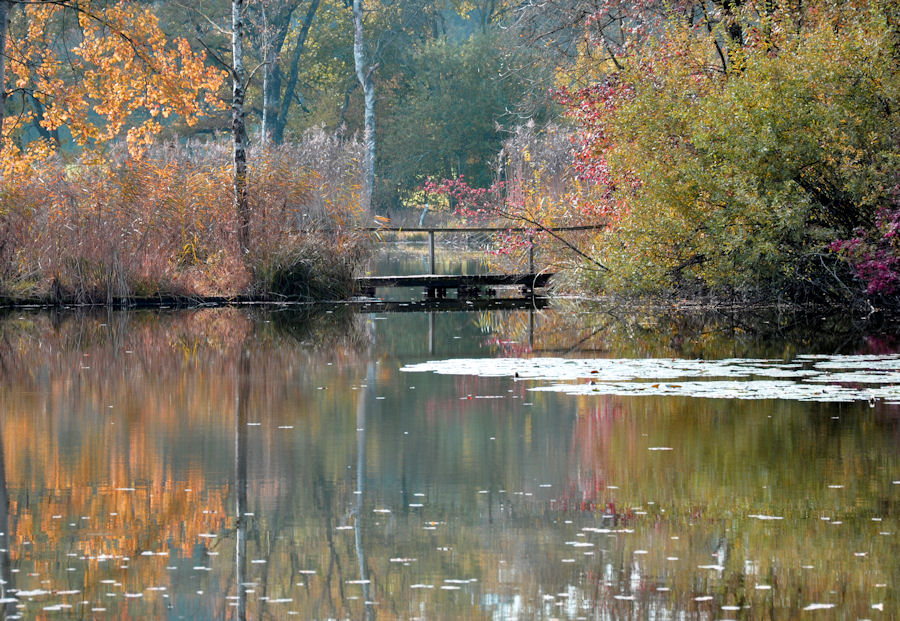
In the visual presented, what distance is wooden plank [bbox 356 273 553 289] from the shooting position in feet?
81.8

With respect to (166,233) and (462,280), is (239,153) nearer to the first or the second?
(166,233)

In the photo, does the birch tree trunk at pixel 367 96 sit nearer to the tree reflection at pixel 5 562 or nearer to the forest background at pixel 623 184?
the forest background at pixel 623 184

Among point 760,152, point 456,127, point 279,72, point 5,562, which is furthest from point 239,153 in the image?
point 456,127

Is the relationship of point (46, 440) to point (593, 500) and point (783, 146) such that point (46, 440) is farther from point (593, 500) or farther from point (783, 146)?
point (783, 146)

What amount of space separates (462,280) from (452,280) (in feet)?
0.93

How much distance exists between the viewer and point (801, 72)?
19078 millimetres

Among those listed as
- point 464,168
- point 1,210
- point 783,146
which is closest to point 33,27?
point 1,210

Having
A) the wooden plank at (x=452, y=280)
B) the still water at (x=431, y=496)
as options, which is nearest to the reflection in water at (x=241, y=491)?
the still water at (x=431, y=496)

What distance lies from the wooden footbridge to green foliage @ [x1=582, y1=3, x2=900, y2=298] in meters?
4.55

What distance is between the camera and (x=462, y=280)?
25.7m

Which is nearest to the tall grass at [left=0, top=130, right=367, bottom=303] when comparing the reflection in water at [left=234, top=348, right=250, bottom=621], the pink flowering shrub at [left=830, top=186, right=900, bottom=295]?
the pink flowering shrub at [left=830, top=186, right=900, bottom=295]

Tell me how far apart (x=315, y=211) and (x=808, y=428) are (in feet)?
49.2

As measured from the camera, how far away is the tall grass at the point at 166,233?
72.4 ft

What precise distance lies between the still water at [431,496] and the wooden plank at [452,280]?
11.1m
